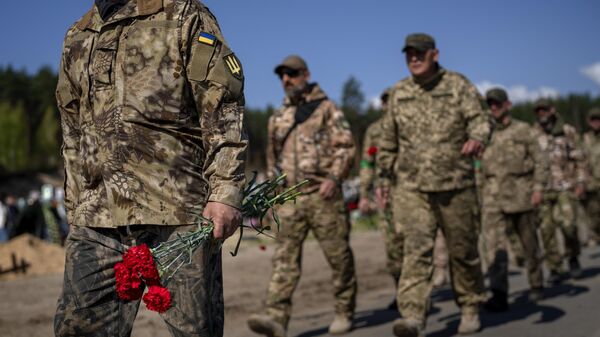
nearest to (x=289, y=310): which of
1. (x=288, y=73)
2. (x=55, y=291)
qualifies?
(x=288, y=73)

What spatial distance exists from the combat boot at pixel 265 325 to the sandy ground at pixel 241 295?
0.79m

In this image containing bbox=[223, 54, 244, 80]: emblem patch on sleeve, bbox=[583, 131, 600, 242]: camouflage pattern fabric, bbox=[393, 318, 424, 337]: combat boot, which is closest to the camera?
bbox=[223, 54, 244, 80]: emblem patch on sleeve

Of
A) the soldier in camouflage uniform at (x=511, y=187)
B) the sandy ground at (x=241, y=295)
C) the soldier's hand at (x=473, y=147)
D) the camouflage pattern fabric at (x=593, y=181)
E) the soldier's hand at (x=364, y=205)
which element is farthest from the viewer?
the camouflage pattern fabric at (x=593, y=181)

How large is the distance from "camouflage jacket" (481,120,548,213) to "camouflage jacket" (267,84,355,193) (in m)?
2.63

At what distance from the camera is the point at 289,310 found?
266 inches

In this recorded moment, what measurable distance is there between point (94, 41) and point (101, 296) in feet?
3.79

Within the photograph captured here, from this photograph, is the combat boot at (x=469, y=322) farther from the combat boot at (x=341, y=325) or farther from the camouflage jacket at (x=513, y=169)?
the camouflage jacket at (x=513, y=169)

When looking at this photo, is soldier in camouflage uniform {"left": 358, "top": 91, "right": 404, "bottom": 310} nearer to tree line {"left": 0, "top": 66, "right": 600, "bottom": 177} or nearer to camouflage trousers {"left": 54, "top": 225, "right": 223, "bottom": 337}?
camouflage trousers {"left": 54, "top": 225, "right": 223, "bottom": 337}

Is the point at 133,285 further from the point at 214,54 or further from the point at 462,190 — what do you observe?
the point at 462,190

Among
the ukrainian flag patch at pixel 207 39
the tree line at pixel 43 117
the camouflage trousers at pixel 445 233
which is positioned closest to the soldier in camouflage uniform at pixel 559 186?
the camouflage trousers at pixel 445 233

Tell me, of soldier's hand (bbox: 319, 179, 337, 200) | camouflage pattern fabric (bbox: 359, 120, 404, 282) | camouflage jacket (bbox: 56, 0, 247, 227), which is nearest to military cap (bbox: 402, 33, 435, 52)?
soldier's hand (bbox: 319, 179, 337, 200)

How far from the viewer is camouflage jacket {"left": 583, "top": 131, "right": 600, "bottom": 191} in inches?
550

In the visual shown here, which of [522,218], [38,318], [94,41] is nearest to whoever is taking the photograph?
[94,41]

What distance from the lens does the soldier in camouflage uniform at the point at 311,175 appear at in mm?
6957
